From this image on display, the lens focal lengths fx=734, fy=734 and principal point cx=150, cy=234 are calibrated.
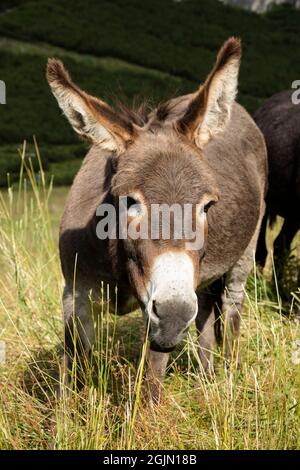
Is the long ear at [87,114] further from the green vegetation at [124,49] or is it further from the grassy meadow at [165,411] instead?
the green vegetation at [124,49]

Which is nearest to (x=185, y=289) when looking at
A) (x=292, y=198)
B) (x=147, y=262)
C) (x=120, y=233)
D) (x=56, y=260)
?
(x=147, y=262)

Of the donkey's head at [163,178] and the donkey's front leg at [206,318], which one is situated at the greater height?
the donkey's head at [163,178]

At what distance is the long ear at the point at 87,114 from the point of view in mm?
2965

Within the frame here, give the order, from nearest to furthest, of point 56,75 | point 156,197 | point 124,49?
point 156,197 < point 56,75 < point 124,49

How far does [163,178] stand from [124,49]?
45.5 feet

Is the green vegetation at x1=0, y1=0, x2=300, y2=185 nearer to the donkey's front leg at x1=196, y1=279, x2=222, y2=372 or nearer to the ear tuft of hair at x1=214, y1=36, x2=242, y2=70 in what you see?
the donkey's front leg at x1=196, y1=279, x2=222, y2=372

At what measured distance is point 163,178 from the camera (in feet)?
9.48

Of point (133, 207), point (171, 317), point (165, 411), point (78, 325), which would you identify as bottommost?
point (165, 411)

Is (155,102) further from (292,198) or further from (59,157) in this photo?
(59,157)

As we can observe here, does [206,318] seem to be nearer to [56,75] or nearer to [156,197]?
[156,197]

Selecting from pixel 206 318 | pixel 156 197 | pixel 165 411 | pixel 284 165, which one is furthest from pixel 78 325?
pixel 284 165

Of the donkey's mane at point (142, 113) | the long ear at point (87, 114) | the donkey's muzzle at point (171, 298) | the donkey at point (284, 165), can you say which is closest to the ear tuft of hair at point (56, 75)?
the long ear at point (87, 114)

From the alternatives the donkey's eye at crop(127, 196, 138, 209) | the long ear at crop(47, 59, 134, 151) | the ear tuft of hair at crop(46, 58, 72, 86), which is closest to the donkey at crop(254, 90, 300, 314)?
the long ear at crop(47, 59, 134, 151)

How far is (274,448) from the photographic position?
9.76 ft
